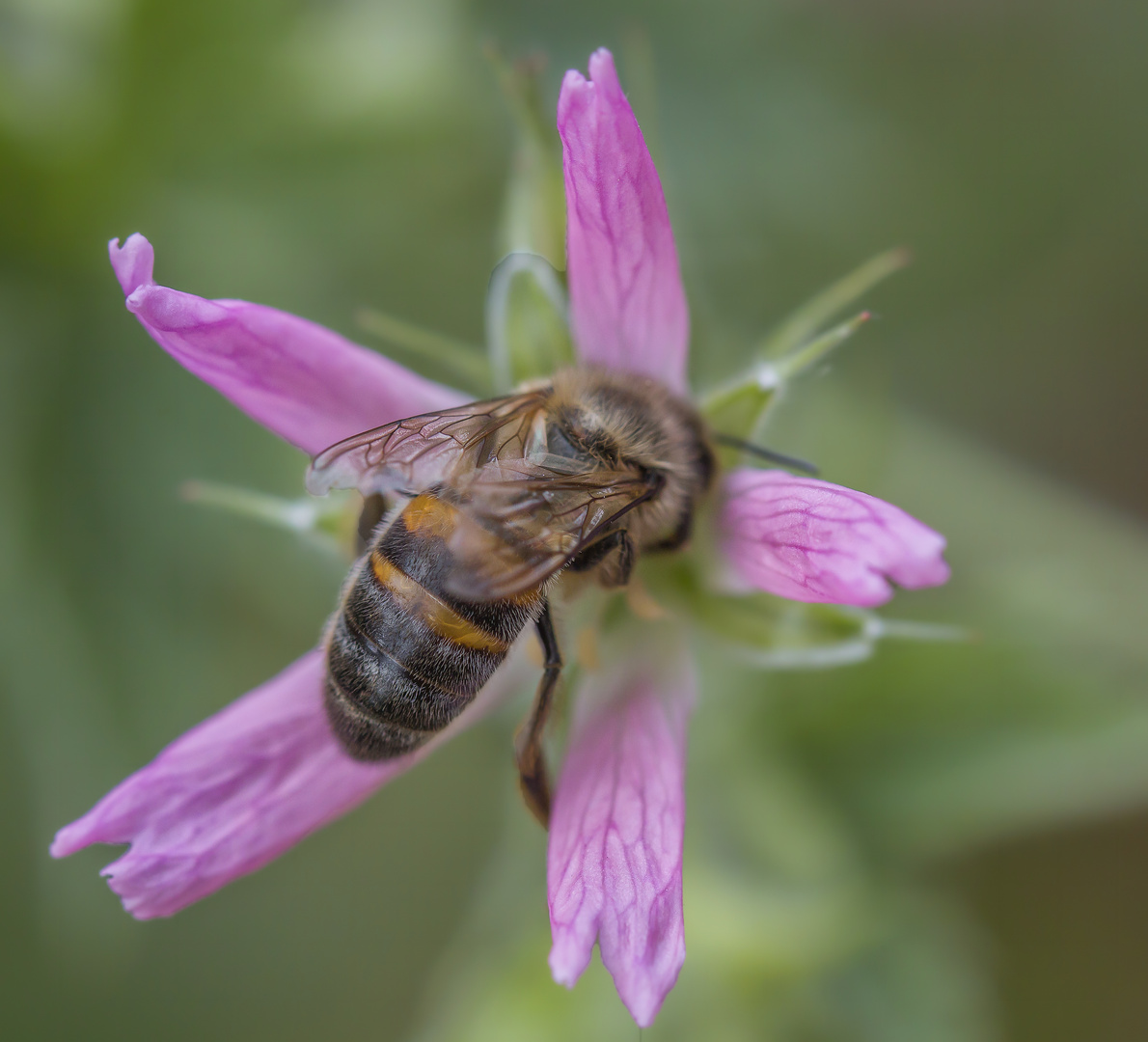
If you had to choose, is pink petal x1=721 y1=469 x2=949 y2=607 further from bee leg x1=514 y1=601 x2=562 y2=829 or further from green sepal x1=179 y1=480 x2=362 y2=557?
green sepal x1=179 y1=480 x2=362 y2=557

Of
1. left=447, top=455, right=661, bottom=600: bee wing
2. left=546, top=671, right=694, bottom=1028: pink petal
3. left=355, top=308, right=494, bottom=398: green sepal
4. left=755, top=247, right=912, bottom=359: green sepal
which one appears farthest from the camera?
left=355, top=308, right=494, bottom=398: green sepal

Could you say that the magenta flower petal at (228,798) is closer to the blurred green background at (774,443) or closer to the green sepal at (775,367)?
the green sepal at (775,367)

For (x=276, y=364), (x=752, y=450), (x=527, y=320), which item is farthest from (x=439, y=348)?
(x=752, y=450)

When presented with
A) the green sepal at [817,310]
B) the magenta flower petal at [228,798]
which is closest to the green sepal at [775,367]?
the green sepal at [817,310]

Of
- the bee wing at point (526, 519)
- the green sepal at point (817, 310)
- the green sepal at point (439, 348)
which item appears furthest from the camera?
the green sepal at point (439, 348)

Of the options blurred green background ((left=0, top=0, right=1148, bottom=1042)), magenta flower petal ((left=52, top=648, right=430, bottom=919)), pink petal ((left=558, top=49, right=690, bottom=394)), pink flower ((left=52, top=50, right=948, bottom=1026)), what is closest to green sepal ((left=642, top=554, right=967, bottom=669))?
pink flower ((left=52, top=50, right=948, bottom=1026))

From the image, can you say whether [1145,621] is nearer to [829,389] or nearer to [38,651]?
[829,389]

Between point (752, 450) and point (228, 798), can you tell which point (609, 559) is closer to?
point (752, 450)
